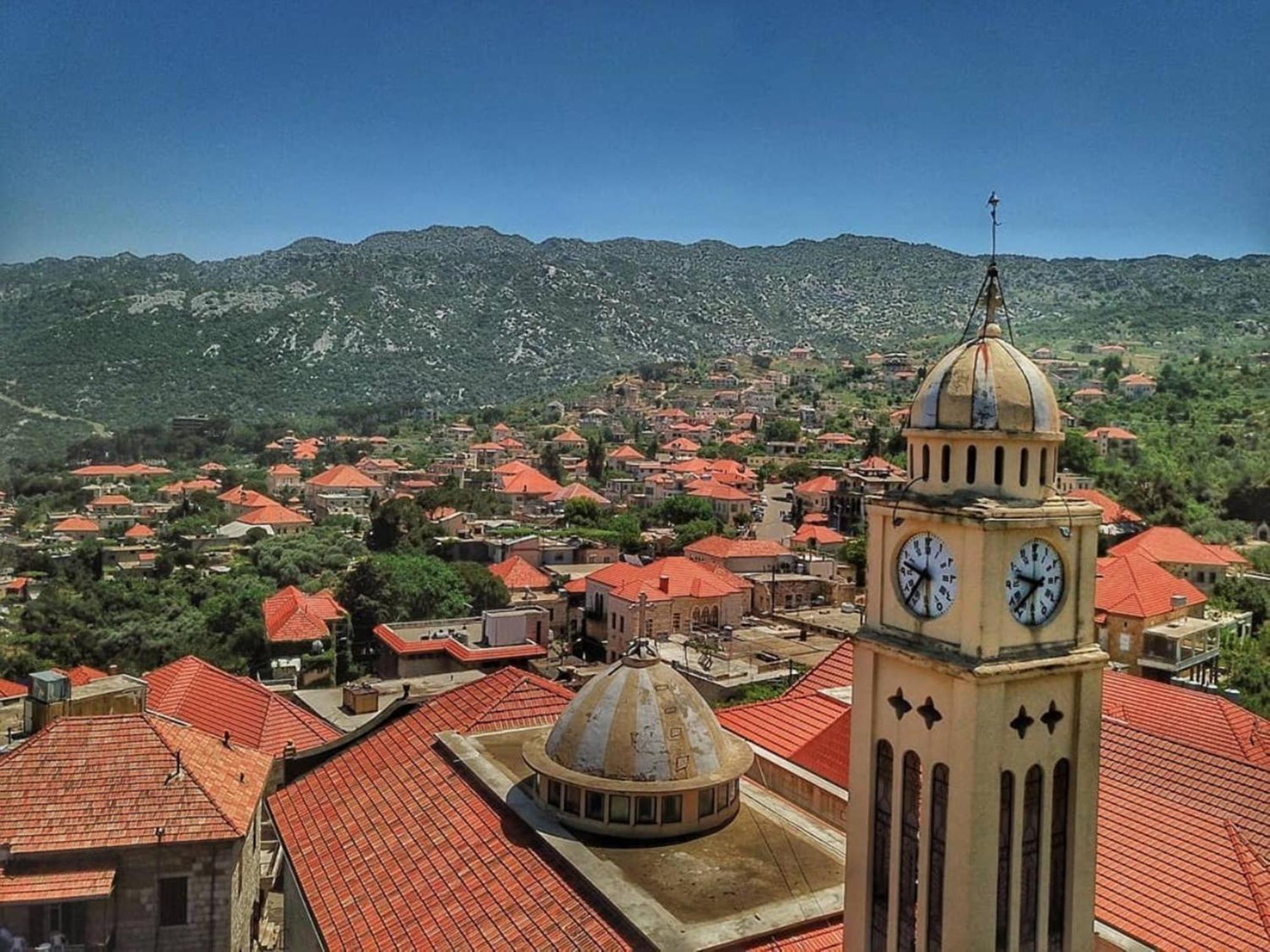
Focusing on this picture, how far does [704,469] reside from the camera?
92.2 metres

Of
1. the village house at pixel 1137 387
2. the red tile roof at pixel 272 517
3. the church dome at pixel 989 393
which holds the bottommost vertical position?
the red tile roof at pixel 272 517

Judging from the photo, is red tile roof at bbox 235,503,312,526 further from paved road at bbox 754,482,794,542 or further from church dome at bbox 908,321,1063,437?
church dome at bbox 908,321,1063,437

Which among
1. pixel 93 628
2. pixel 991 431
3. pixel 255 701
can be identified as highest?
pixel 991 431

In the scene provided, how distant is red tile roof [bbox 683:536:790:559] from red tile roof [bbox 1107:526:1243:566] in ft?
55.7

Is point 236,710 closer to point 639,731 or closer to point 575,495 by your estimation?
point 639,731

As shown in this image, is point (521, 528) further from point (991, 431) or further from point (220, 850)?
point (991, 431)

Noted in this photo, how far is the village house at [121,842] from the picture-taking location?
15.5m

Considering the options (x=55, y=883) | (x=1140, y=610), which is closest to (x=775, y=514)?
(x=1140, y=610)

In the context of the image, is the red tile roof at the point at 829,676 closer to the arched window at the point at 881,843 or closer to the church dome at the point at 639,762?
the church dome at the point at 639,762

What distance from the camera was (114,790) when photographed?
54.5 ft

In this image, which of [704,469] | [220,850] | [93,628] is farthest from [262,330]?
[220,850]

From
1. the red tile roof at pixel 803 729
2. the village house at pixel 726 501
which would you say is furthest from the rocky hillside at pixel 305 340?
the red tile roof at pixel 803 729

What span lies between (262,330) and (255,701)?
6260 inches

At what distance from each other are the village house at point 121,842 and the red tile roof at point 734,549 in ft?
131
